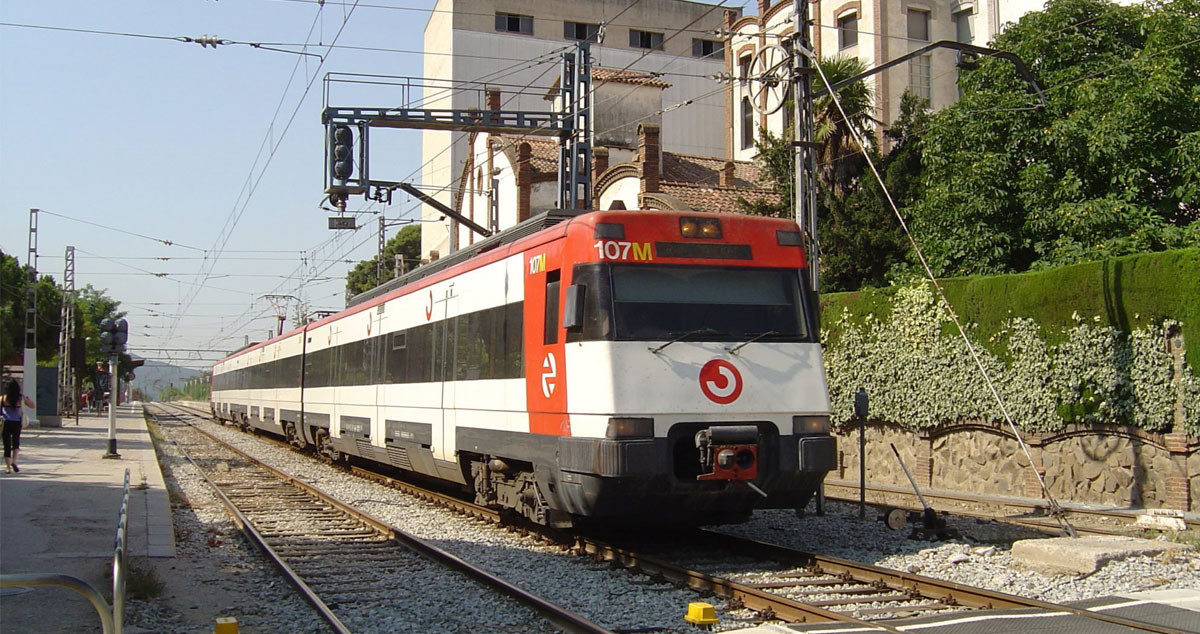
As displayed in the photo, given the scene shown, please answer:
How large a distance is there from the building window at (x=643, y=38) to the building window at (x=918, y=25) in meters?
25.6

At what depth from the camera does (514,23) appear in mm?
56031

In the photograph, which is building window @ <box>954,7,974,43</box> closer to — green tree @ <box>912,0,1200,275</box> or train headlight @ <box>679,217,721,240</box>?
green tree @ <box>912,0,1200,275</box>

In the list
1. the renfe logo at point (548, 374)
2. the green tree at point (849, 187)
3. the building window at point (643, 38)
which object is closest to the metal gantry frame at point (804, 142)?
the renfe logo at point (548, 374)

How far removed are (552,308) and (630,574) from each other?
2.58 metres

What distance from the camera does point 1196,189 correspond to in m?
17.9

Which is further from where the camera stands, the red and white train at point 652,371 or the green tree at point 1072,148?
the green tree at point 1072,148

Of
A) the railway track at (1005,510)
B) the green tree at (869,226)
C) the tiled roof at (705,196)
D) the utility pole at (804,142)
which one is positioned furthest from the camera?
the tiled roof at (705,196)

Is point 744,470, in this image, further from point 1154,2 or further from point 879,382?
point 1154,2

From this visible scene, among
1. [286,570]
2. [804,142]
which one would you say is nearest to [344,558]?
[286,570]

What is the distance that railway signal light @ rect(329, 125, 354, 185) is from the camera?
19391 millimetres

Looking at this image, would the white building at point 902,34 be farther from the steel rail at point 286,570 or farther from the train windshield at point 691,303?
the train windshield at point 691,303

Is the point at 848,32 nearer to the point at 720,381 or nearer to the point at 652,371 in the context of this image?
the point at 720,381

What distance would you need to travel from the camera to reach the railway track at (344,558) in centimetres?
822

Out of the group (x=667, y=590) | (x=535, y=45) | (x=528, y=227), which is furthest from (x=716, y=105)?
(x=667, y=590)
